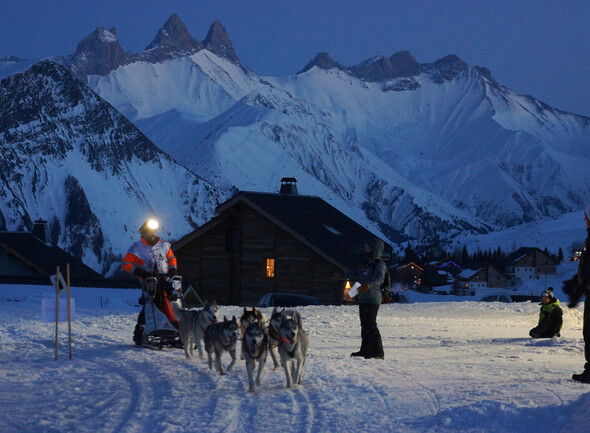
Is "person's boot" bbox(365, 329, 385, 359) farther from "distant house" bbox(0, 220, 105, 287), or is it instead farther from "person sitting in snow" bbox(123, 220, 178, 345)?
"distant house" bbox(0, 220, 105, 287)

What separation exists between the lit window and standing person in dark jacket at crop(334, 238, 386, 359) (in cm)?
2696

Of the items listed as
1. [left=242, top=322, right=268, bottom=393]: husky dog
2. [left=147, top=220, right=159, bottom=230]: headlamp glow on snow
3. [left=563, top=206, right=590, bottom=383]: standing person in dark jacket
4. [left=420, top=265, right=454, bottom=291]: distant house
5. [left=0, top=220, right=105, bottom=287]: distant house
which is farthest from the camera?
[left=420, top=265, right=454, bottom=291]: distant house

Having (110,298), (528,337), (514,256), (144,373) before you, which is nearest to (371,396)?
(144,373)

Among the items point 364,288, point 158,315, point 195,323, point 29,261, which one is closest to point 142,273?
point 158,315

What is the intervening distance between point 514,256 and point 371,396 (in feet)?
523

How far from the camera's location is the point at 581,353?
61.0ft

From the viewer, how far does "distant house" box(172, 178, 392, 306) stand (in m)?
41.8

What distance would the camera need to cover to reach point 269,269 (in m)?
42.8

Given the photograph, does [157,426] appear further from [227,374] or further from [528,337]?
[528,337]

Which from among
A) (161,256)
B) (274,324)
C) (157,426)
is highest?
(161,256)

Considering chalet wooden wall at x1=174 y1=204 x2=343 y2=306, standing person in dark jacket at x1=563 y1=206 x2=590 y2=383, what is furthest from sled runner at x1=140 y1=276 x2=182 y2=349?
chalet wooden wall at x1=174 y1=204 x2=343 y2=306

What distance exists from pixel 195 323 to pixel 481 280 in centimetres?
12388

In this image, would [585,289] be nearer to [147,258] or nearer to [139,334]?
[147,258]

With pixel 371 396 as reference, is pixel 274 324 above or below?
above
